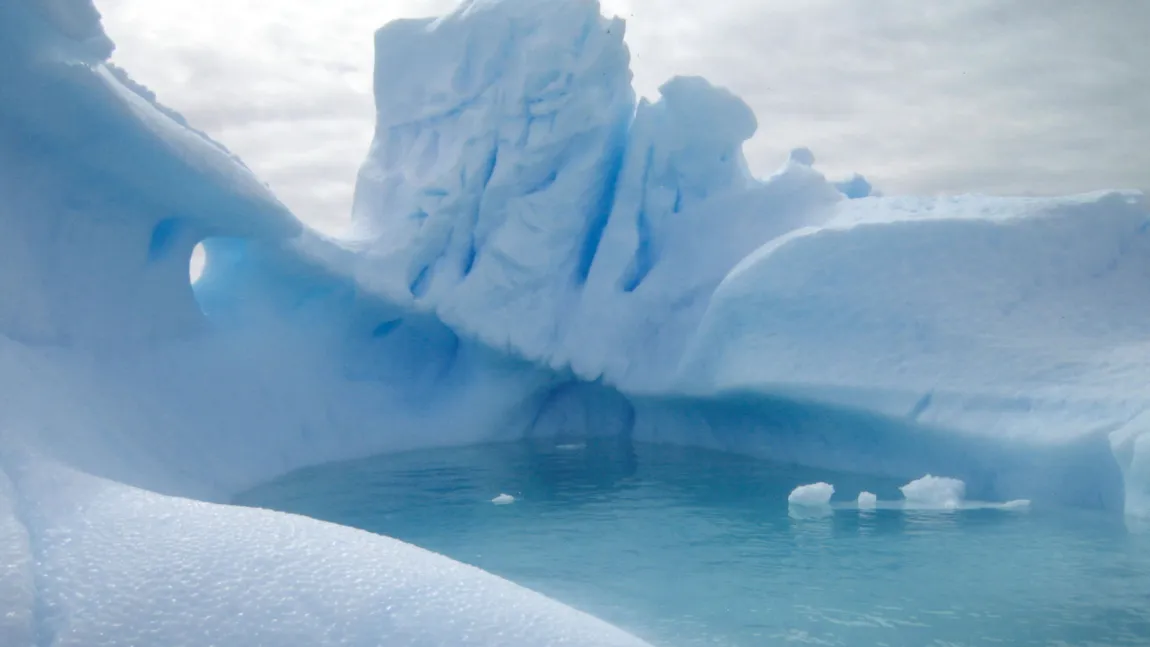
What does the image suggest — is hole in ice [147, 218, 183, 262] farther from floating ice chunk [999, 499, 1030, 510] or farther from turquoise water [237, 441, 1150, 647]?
floating ice chunk [999, 499, 1030, 510]

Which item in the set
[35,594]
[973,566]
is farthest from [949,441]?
[35,594]

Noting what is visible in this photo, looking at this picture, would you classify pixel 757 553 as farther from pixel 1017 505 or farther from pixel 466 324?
pixel 466 324

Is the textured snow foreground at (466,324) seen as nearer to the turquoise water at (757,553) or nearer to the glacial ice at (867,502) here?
the turquoise water at (757,553)

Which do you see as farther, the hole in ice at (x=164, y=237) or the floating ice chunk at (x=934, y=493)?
the hole in ice at (x=164, y=237)

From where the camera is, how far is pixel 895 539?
5.41 m

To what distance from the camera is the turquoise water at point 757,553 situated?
3.94m

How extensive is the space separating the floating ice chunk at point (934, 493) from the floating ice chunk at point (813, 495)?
58cm

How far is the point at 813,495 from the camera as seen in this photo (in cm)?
629

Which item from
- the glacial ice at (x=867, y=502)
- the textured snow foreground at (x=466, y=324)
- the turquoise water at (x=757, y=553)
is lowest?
the turquoise water at (x=757, y=553)

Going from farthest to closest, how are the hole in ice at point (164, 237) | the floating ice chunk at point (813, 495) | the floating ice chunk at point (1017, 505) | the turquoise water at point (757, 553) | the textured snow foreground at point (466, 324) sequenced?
1. the hole in ice at point (164, 237)
2. the floating ice chunk at point (813, 495)
3. the floating ice chunk at point (1017, 505)
4. the turquoise water at point (757, 553)
5. the textured snow foreground at point (466, 324)

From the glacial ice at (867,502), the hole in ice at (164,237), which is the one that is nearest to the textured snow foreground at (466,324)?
the hole in ice at (164,237)

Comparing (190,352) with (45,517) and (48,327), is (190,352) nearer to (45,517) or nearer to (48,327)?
(48,327)

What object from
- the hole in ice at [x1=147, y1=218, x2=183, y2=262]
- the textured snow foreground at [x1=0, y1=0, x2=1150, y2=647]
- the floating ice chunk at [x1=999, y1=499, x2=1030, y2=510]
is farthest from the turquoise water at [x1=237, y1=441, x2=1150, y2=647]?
the hole in ice at [x1=147, y1=218, x2=183, y2=262]

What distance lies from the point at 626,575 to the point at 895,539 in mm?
1767
